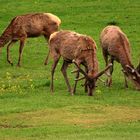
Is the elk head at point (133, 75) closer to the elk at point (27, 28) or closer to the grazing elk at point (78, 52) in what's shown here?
the grazing elk at point (78, 52)

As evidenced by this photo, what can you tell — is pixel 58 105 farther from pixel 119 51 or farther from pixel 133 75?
pixel 119 51

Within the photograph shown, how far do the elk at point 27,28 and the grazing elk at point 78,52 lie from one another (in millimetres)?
5423

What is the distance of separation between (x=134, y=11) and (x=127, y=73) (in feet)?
48.4

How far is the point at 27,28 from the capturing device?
2741 cm

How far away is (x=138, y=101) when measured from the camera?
63.9 ft

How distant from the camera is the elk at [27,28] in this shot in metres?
27.2

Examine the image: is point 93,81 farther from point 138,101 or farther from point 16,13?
point 16,13

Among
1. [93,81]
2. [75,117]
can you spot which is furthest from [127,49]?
[75,117]

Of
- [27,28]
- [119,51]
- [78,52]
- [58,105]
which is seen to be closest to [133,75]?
[119,51]

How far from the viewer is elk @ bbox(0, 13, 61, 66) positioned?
27.2 meters

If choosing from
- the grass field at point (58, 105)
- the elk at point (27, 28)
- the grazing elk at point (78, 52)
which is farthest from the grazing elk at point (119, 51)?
the elk at point (27, 28)

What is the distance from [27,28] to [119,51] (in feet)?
21.2

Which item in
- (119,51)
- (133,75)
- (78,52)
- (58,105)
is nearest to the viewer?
(58,105)

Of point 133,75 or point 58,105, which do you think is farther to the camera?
point 133,75
